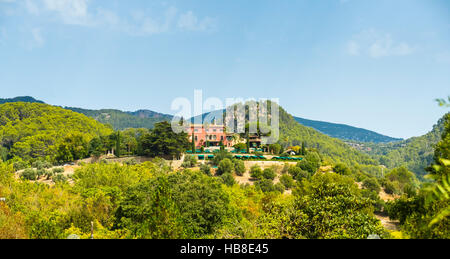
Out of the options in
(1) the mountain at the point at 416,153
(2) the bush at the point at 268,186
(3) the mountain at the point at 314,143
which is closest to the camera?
(2) the bush at the point at 268,186

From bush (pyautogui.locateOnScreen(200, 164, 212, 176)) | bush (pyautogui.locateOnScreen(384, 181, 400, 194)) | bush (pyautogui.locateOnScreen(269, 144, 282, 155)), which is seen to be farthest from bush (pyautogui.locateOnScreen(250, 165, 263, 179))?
bush (pyautogui.locateOnScreen(384, 181, 400, 194))

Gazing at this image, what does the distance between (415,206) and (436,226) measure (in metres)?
3.92

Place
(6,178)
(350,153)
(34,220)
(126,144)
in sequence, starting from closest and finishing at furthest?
(34,220)
(6,178)
(126,144)
(350,153)

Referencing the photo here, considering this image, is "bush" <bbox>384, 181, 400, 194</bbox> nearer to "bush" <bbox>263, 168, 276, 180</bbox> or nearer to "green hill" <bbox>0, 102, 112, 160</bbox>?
"bush" <bbox>263, 168, 276, 180</bbox>

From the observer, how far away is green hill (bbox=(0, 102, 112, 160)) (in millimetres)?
48562

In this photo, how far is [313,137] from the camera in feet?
379

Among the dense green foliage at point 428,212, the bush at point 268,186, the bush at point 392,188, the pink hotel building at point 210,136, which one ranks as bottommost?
the bush at point 392,188

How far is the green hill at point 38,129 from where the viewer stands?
159 ft

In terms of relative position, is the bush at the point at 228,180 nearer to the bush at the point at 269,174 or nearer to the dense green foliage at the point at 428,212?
the bush at the point at 269,174

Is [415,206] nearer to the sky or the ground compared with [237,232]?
nearer to the sky

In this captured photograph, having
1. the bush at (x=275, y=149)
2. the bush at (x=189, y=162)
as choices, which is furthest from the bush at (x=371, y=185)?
the bush at (x=189, y=162)
